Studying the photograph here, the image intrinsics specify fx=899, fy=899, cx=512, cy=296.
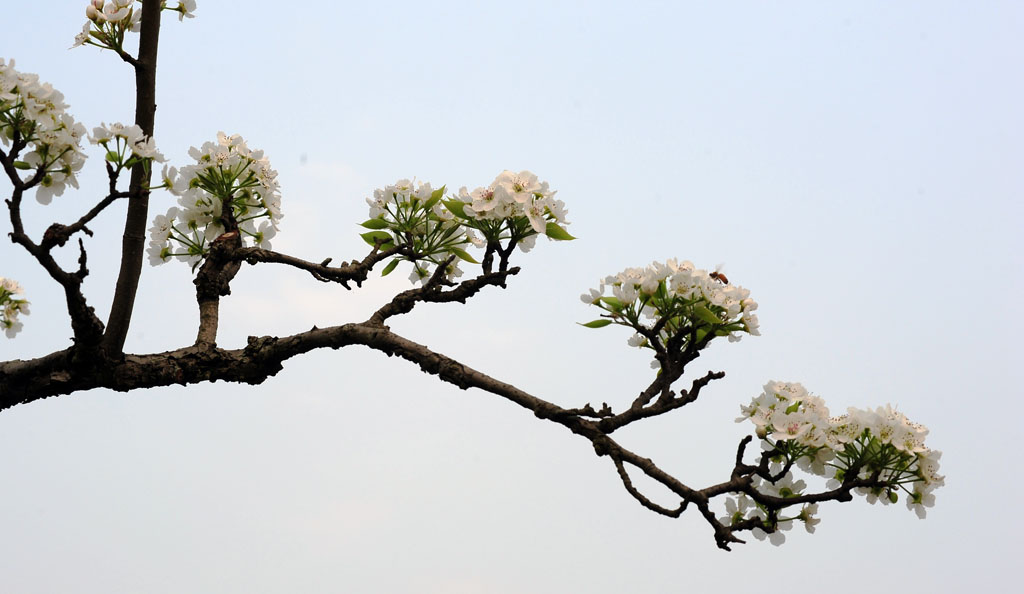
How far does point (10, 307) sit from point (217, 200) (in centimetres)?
133

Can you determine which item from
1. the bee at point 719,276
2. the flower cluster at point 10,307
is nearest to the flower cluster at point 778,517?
the bee at point 719,276

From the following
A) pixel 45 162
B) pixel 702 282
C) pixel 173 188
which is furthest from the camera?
pixel 173 188

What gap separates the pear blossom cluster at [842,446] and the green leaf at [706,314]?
0.33m

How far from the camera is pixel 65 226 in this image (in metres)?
3.21

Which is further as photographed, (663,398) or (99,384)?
(99,384)

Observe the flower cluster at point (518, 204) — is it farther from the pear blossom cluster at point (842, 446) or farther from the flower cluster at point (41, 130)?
the flower cluster at point (41, 130)

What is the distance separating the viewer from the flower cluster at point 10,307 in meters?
4.42

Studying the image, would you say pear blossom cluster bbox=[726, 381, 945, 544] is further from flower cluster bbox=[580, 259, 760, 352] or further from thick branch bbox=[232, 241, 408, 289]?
thick branch bbox=[232, 241, 408, 289]

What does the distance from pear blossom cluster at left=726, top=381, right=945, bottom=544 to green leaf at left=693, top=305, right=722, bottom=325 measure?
0.33m

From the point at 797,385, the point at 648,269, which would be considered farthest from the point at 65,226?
the point at 797,385

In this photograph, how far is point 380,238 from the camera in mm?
3928

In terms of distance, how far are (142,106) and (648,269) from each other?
89.0 inches

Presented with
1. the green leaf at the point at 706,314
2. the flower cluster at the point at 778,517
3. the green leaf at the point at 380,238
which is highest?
the green leaf at the point at 380,238

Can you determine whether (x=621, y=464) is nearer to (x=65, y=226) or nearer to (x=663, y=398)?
(x=663, y=398)
